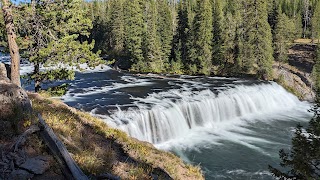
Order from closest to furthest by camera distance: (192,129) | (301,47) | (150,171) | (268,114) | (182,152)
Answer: (150,171) < (182,152) < (192,129) < (268,114) < (301,47)

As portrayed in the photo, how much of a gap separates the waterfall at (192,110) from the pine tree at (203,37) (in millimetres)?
17308

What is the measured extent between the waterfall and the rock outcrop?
12776 millimetres

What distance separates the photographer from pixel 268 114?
34.2 meters

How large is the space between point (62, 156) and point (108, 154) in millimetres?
2886

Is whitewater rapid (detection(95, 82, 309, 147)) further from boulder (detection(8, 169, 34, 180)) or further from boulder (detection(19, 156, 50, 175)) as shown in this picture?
boulder (detection(8, 169, 34, 180))

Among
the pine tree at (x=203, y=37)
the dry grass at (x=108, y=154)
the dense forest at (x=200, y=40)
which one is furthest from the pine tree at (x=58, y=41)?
the pine tree at (x=203, y=37)

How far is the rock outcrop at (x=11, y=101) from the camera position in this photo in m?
8.21

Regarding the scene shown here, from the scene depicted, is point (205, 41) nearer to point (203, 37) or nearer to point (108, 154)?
point (203, 37)

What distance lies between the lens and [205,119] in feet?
91.5

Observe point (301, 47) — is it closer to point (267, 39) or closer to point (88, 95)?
point (267, 39)

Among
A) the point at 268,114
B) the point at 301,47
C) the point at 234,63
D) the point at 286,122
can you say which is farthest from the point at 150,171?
the point at 301,47

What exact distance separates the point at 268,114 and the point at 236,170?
17166 mm

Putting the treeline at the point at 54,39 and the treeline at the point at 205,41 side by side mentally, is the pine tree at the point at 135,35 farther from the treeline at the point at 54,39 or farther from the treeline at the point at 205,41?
the treeline at the point at 54,39

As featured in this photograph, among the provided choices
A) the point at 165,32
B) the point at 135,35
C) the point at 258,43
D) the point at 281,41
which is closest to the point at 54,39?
the point at 258,43
